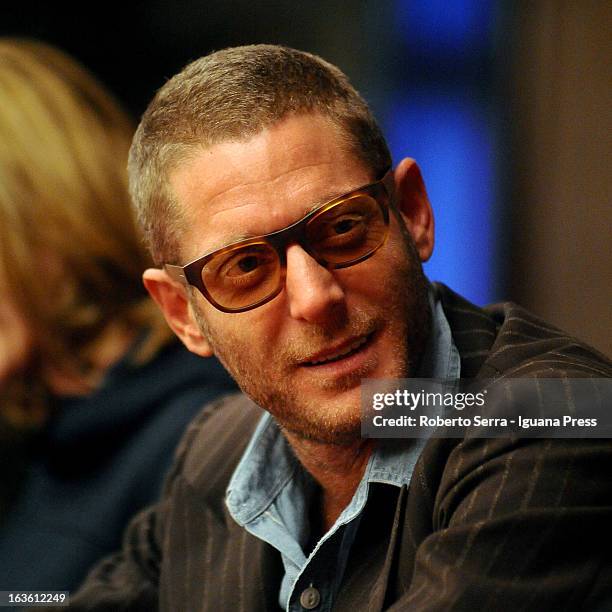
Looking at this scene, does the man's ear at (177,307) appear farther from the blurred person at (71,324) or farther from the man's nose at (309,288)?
the blurred person at (71,324)

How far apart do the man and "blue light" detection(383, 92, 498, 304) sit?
0.99 m

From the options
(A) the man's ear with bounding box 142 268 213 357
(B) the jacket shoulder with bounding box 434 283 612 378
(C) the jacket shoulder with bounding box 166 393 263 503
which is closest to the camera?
(B) the jacket shoulder with bounding box 434 283 612 378

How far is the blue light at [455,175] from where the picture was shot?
96.9 inches

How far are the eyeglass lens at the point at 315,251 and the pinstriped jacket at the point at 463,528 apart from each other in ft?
0.78

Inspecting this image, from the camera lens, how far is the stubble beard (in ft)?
4.33

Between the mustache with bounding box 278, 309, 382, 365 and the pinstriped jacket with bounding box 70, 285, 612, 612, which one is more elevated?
the mustache with bounding box 278, 309, 382, 365

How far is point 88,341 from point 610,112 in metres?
1.55

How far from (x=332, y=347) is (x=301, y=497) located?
0.36 metres

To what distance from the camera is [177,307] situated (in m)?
1.61

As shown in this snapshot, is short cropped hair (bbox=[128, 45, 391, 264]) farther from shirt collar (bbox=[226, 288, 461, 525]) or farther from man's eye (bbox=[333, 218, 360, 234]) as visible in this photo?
shirt collar (bbox=[226, 288, 461, 525])

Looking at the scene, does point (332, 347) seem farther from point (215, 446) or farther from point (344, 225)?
point (215, 446)

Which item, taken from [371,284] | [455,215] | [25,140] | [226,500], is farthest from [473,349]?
[25,140]

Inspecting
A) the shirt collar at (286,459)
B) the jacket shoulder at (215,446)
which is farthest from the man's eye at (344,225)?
the jacket shoulder at (215,446)

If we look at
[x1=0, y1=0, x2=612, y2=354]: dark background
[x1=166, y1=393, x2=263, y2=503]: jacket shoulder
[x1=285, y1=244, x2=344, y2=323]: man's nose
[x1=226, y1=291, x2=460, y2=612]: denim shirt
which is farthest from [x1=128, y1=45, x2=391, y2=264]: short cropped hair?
[x1=0, y1=0, x2=612, y2=354]: dark background
